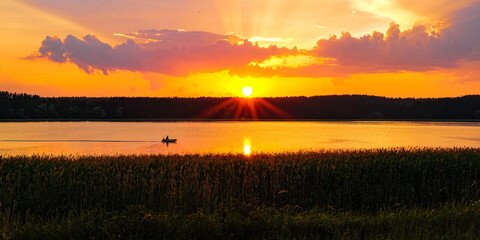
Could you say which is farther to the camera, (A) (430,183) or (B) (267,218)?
(A) (430,183)

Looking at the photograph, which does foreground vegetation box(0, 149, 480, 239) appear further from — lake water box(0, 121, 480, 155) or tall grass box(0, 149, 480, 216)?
lake water box(0, 121, 480, 155)

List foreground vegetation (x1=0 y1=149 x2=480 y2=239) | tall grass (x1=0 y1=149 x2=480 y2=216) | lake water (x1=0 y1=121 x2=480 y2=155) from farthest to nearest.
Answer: lake water (x1=0 y1=121 x2=480 y2=155) < tall grass (x1=0 y1=149 x2=480 y2=216) < foreground vegetation (x1=0 y1=149 x2=480 y2=239)

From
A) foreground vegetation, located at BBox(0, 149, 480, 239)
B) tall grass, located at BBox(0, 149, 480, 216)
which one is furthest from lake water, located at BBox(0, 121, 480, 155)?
foreground vegetation, located at BBox(0, 149, 480, 239)

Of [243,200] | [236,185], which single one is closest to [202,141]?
[236,185]

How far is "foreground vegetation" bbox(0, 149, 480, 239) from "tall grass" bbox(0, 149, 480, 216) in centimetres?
4

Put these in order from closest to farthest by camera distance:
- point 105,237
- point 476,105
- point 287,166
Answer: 1. point 105,237
2. point 287,166
3. point 476,105

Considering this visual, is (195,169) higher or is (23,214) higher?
(195,169)

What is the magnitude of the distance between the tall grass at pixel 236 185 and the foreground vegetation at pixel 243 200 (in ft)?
0.14

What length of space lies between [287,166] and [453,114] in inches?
8293

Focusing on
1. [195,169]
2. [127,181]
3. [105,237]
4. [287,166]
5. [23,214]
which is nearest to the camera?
[105,237]

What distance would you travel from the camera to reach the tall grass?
13531 mm

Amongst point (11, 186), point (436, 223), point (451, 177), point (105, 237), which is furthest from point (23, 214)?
point (451, 177)

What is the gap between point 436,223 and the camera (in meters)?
10.0

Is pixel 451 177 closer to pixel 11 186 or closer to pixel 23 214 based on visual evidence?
pixel 23 214
